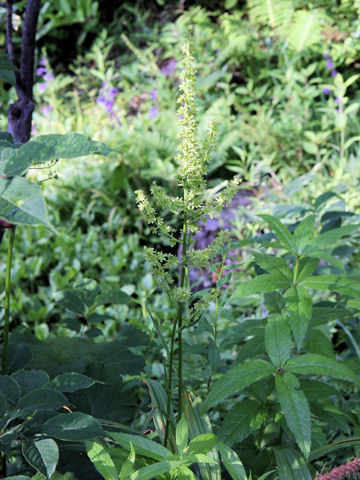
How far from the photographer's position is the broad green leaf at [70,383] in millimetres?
999

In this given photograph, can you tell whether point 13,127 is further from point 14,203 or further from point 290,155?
point 290,155

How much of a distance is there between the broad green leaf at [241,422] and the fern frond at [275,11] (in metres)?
4.79

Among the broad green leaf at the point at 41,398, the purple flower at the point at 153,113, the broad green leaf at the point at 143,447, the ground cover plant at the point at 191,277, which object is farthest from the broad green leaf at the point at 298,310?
the purple flower at the point at 153,113

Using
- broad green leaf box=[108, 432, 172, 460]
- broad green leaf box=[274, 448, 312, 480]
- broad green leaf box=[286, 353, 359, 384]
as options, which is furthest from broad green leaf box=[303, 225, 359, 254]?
broad green leaf box=[108, 432, 172, 460]

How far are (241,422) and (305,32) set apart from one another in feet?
14.0

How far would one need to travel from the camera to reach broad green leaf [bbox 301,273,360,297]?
1.08 m

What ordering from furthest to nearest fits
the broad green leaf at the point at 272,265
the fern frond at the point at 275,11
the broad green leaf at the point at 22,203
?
the fern frond at the point at 275,11
the broad green leaf at the point at 272,265
the broad green leaf at the point at 22,203

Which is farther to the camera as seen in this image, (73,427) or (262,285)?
(262,285)

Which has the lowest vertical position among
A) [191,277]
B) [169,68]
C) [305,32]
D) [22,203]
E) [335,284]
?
[191,277]

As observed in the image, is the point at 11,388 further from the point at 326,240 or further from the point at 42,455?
the point at 326,240

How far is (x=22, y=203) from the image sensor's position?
0.75 meters

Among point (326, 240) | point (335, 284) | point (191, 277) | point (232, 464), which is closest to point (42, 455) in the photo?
point (232, 464)

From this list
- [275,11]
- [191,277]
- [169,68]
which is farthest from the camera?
[169,68]

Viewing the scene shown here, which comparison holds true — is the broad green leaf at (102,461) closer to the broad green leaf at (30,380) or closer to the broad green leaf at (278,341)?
the broad green leaf at (30,380)
